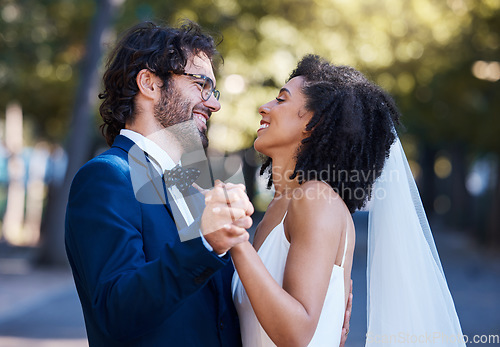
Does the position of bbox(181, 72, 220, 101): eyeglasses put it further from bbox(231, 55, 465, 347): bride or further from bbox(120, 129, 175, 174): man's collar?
bbox(120, 129, 175, 174): man's collar

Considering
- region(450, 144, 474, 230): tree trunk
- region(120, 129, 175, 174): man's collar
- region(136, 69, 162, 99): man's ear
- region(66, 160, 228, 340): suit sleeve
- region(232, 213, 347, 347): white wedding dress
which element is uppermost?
region(136, 69, 162, 99): man's ear

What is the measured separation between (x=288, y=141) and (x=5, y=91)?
50.1 ft

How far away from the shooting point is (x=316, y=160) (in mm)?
2609

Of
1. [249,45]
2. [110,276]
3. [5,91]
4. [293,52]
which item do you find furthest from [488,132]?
[110,276]

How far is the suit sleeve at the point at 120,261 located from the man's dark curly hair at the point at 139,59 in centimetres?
55

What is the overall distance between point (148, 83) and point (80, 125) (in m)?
11.1

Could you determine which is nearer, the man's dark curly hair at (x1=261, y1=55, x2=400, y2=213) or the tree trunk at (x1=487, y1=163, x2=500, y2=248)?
the man's dark curly hair at (x1=261, y1=55, x2=400, y2=213)

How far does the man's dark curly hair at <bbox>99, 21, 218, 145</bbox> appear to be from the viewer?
2670 mm

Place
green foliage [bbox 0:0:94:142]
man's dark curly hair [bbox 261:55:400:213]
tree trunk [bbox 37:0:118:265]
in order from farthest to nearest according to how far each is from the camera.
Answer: green foliage [bbox 0:0:94:142] → tree trunk [bbox 37:0:118:265] → man's dark curly hair [bbox 261:55:400:213]

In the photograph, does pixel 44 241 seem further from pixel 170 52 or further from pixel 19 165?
pixel 170 52

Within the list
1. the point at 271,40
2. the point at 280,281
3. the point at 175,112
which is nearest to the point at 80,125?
the point at 271,40

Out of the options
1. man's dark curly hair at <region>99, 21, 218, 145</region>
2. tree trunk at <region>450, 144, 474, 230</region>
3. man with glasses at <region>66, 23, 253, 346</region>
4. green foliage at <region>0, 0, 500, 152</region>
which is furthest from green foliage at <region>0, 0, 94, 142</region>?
tree trunk at <region>450, 144, 474, 230</region>

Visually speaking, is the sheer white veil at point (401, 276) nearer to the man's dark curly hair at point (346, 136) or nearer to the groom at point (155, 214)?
the man's dark curly hair at point (346, 136)

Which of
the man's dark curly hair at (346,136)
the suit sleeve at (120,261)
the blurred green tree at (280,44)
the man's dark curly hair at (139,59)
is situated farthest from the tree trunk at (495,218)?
the suit sleeve at (120,261)
